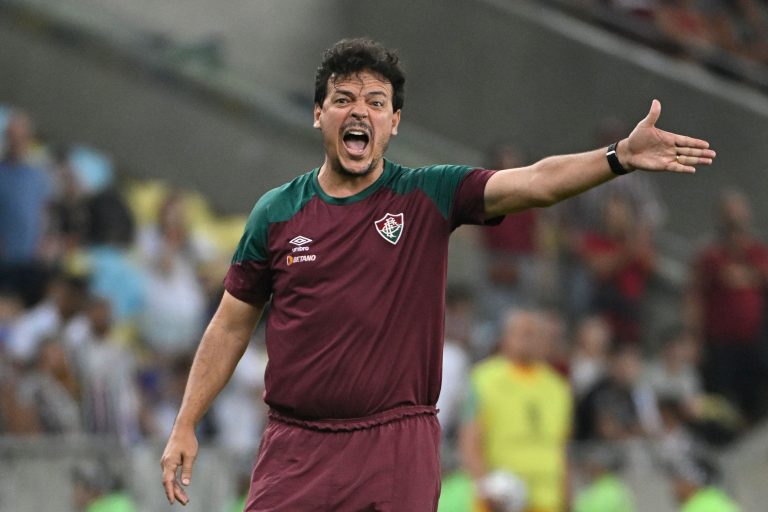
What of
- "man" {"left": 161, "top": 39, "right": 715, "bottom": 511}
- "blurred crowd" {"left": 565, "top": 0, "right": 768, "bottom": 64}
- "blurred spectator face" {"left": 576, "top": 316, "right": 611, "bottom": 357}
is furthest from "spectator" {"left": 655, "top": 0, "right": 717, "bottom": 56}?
"man" {"left": 161, "top": 39, "right": 715, "bottom": 511}

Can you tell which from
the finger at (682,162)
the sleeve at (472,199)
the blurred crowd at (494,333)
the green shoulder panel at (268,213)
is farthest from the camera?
the blurred crowd at (494,333)

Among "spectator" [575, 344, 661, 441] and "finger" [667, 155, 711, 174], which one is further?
"spectator" [575, 344, 661, 441]

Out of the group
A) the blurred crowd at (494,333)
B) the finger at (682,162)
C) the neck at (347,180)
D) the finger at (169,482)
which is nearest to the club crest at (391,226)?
the neck at (347,180)

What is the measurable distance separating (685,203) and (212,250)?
4618 millimetres

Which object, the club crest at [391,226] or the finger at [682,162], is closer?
the finger at [682,162]

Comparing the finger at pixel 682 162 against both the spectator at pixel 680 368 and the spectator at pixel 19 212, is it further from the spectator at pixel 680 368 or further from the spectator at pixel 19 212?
the spectator at pixel 680 368

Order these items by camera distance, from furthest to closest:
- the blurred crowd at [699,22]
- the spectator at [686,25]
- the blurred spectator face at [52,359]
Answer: the spectator at [686,25] < the blurred crowd at [699,22] < the blurred spectator face at [52,359]

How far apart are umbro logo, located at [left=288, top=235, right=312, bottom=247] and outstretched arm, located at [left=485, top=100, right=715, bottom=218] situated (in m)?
0.65

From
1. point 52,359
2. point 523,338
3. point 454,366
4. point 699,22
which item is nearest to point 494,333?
point 454,366

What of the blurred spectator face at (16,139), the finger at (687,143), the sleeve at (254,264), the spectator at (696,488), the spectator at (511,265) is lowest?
the spectator at (696,488)

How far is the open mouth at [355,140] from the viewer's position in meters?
6.12

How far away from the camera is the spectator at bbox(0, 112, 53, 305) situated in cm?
1320

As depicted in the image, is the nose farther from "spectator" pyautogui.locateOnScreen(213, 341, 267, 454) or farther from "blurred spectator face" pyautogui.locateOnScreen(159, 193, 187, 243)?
"blurred spectator face" pyautogui.locateOnScreen(159, 193, 187, 243)

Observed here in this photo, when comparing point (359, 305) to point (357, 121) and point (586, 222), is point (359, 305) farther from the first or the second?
point (586, 222)
